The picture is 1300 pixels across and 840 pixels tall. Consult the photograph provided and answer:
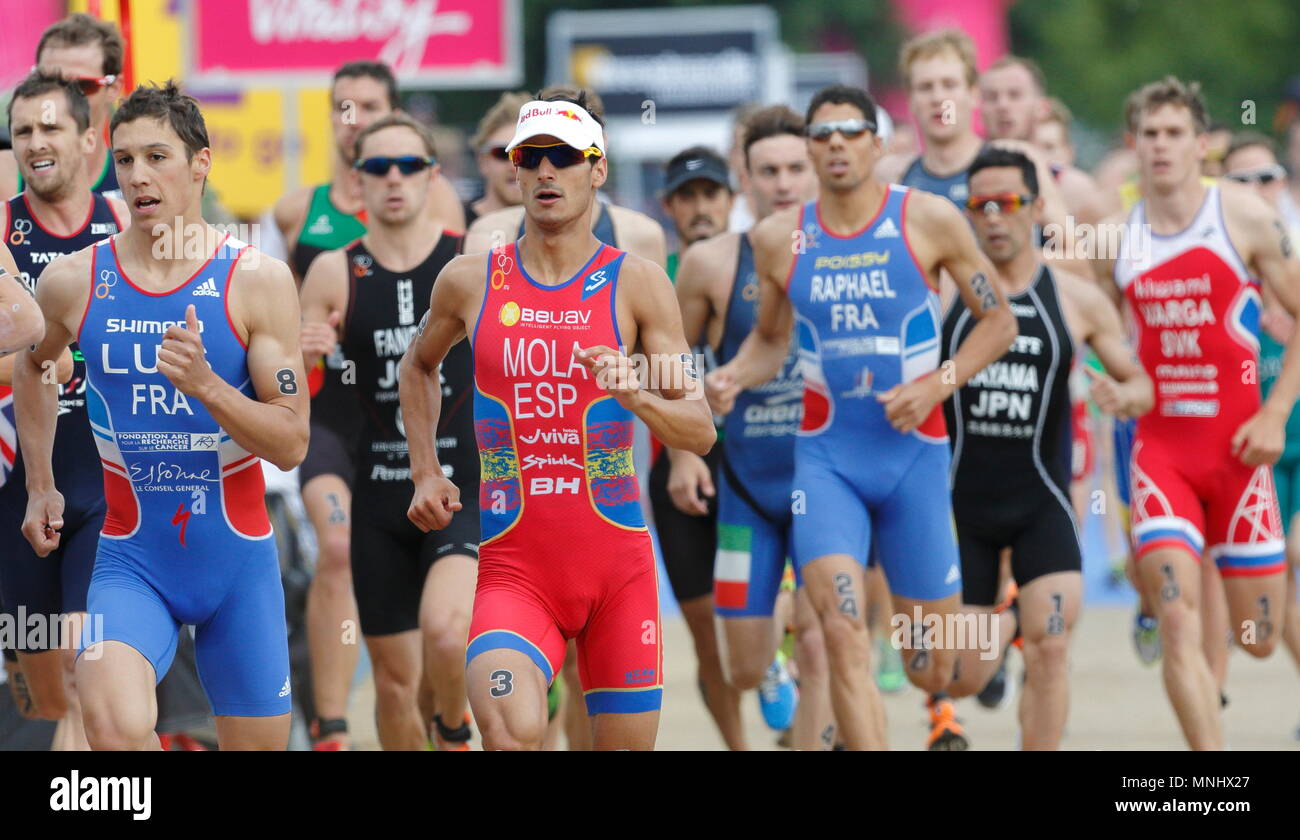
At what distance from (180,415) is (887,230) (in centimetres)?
315

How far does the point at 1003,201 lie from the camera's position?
29.7 ft

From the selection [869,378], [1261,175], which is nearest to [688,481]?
[869,378]

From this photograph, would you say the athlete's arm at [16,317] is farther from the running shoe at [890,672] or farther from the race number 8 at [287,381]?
the running shoe at [890,672]

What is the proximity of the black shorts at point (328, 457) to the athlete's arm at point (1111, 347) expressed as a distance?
3.39 meters

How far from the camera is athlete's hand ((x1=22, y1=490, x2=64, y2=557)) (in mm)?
6773

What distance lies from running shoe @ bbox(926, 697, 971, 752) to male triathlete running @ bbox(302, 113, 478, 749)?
7.52 ft

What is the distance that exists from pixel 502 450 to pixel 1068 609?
10.7 ft

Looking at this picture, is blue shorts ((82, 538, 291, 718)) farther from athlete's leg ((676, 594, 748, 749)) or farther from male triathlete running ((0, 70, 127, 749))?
athlete's leg ((676, 594, 748, 749))

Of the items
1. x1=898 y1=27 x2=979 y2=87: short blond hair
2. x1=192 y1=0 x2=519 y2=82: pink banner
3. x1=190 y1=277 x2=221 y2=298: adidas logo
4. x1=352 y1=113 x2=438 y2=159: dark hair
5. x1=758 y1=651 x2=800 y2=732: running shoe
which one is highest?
x1=192 y1=0 x2=519 y2=82: pink banner

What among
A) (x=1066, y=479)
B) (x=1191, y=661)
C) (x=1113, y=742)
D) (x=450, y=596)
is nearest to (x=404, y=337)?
(x=450, y=596)

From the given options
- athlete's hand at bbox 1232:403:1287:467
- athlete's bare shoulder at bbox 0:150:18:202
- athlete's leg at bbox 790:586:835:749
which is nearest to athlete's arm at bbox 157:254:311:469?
athlete's bare shoulder at bbox 0:150:18:202

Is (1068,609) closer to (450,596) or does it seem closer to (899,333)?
(899,333)

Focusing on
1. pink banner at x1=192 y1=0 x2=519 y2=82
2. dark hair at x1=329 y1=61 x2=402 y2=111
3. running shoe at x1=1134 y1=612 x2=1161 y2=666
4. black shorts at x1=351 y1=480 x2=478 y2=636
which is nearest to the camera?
black shorts at x1=351 y1=480 x2=478 y2=636

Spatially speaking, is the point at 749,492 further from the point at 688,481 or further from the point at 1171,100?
the point at 1171,100
